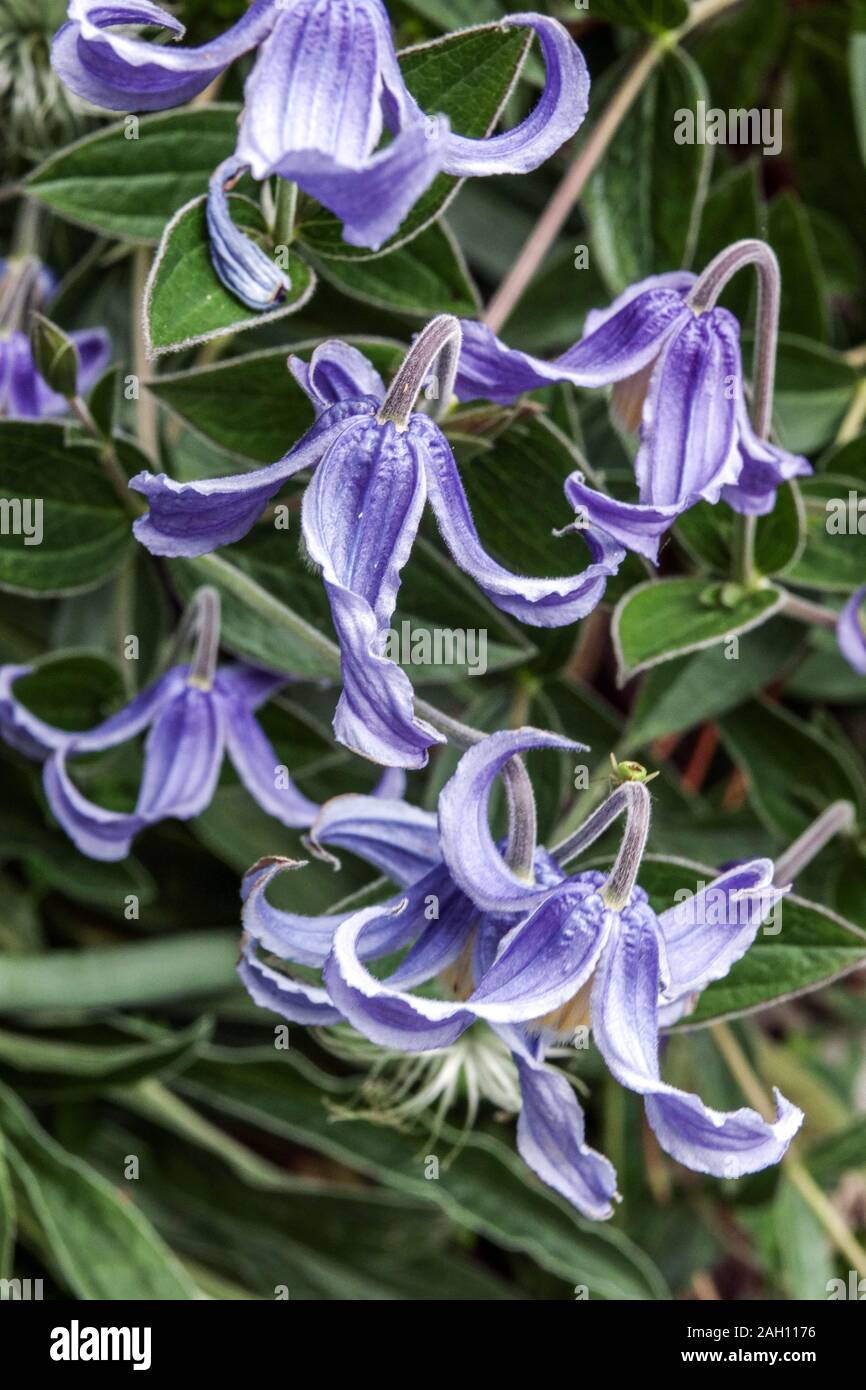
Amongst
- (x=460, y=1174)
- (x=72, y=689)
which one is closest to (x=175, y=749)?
(x=72, y=689)

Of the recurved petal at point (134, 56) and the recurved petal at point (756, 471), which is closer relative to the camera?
the recurved petal at point (134, 56)

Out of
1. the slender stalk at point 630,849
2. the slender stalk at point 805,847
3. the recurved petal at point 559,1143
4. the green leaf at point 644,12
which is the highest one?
the green leaf at point 644,12

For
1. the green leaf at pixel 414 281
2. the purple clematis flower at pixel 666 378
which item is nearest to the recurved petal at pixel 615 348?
the purple clematis flower at pixel 666 378

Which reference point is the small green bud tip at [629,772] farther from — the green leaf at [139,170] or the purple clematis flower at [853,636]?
the green leaf at [139,170]

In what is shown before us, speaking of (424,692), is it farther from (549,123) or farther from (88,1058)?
(549,123)

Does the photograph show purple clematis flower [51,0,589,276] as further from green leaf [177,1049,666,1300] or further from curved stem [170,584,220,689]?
A: green leaf [177,1049,666,1300]
